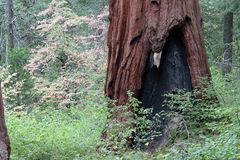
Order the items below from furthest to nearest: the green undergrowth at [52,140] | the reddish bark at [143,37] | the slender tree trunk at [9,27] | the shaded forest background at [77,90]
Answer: the slender tree trunk at [9,27] < the reddish bark at [143,37] < the green undergrowth at [52,140] < the shaded forest background at [77,90]

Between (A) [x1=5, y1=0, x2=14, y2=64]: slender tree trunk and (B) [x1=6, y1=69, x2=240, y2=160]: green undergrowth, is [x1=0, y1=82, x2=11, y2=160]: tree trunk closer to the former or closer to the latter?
(B) [x1=6, y1=69, x2=240, y2=160]: green undergrowth

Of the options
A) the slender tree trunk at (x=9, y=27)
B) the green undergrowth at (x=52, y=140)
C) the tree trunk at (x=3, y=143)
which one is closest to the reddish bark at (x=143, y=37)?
the green undergrowth at (x=52, y=140)

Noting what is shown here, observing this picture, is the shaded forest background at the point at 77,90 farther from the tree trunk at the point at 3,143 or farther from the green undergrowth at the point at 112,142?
the tree trunk at the point at 3,143

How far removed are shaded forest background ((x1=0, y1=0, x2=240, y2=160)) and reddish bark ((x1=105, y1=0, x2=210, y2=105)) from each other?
54 centimetres

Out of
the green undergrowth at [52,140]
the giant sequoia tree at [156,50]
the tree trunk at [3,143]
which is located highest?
the giant sequoia tree at [156,50]

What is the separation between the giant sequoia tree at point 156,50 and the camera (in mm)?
7969

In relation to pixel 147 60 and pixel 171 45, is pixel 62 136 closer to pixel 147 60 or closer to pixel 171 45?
pixel 147 60

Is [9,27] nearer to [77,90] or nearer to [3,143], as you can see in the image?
[77,90]

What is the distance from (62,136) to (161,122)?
1928 millimetres

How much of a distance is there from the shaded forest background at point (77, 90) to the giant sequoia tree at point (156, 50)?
0.54 meters

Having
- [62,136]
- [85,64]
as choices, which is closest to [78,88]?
[85,64]

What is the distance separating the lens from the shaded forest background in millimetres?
6746

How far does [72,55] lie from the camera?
17422mm

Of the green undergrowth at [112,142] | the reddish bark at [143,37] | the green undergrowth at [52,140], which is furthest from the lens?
the reddish bark at [143,37]
